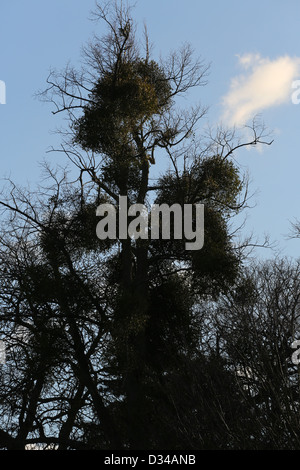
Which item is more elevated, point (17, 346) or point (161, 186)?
point (161, 186)

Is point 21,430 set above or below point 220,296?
below

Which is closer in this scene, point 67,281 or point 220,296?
point 67,281

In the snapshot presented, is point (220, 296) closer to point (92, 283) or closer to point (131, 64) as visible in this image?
point (92, 283)

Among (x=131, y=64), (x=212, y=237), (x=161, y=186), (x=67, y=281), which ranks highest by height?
(x=131, y=64)

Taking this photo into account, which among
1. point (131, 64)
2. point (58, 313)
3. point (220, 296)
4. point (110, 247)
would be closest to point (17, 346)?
point (58, 313)

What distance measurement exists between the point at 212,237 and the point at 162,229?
1.01 meters

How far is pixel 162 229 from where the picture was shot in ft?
49.8

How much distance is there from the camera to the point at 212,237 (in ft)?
48.9
